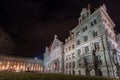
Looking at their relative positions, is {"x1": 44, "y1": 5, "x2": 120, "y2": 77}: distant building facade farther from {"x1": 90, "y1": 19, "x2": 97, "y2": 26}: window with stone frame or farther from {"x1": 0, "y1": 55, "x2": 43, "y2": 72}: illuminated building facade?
{"x1": 0, "y1": 55, "x2": 43, "y2": 72}: illuminated building facade

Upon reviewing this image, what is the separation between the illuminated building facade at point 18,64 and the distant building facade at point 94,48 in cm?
3405

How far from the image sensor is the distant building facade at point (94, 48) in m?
33.6

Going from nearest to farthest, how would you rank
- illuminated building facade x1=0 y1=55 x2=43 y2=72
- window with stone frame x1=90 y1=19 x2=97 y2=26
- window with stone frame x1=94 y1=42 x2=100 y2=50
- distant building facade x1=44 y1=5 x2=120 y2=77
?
distant building facade x1=44 y1=5 x2=120 y2=77 < window with stone frame x1=94 y1=42 x2=100 y2=50 < window with stone frame x1=90 y1=19 x2=97 y2=26 < illuminated building facade x1=0 y1=55 x2=43 y2=72

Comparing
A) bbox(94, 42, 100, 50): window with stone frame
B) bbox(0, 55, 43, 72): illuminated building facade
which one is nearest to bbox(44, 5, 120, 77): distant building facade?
bbox(94, 42, 100, 50): window with stone frame

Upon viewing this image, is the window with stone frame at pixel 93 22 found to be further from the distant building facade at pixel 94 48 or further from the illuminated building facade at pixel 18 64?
the illuminated building facade at pixel 18 64

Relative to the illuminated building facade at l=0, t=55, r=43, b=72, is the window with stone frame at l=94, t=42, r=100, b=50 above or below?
above

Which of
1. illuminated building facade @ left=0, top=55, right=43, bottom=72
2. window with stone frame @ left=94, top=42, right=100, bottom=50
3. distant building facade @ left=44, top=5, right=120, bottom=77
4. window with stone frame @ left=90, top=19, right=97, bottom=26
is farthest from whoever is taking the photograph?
illuminated building facade @ left=0, top=55, right=43, bottom=72

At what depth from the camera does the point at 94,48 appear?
37.4m

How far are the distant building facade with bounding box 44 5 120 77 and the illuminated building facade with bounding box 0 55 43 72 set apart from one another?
34.1 metres

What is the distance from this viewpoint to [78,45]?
44.8m

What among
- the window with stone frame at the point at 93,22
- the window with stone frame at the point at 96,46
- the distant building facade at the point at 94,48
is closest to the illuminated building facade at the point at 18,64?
the distant building facade at the point at 94,48

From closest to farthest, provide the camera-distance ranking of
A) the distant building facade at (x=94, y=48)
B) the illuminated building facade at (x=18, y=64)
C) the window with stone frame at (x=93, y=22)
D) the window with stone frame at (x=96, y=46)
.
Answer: the distant building facade at (x=94, y=48) < the window with stone frame at (x=96, y=46) < the window with stone frame at (x=93, y=22) < the illuminated building facade at (x=18, y=64)

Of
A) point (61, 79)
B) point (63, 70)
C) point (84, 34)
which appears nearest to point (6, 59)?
point (63, 70)

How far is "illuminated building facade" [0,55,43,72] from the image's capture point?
235ft
